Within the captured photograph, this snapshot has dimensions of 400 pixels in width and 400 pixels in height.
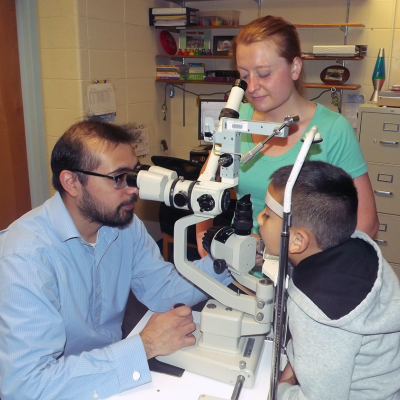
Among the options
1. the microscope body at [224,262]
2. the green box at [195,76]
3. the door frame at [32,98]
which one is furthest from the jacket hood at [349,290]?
the green box at [195,76]

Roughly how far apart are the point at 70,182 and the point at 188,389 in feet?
2.16

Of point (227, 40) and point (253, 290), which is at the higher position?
point (227, 40)

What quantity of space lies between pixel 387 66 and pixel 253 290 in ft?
9.01

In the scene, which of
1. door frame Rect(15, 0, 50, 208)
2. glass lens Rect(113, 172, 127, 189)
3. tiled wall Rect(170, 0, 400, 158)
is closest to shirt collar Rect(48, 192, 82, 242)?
glass lens Rect(113, 172, 127, 189)

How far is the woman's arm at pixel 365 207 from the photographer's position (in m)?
1.39

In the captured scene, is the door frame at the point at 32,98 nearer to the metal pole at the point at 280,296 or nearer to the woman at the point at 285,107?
the woman at the point at 285,107

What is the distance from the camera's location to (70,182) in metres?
1.29

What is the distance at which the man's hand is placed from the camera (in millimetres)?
1140

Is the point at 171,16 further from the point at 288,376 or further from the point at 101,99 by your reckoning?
the point at 288,376

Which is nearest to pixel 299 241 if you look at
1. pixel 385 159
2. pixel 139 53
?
pixel 385 159

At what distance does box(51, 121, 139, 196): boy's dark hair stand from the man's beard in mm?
58

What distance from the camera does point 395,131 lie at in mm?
2900

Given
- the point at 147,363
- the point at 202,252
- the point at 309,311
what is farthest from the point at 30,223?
the point at 309,311

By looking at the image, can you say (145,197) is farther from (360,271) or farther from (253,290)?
(360,271)
